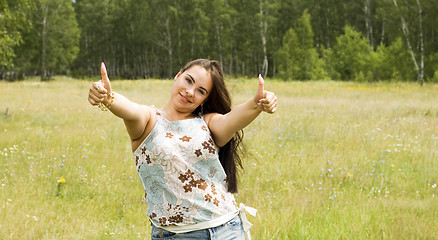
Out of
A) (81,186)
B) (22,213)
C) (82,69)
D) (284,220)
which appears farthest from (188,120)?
(82,69)

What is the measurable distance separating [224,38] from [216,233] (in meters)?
46.8

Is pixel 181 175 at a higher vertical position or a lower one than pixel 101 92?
lower

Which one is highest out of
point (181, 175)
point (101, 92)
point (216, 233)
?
point (101, 92)

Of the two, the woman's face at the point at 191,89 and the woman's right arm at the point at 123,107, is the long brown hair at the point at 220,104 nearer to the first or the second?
the woman's face at the point at 191,89

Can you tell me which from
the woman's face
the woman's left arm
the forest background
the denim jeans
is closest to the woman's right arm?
the woman's face

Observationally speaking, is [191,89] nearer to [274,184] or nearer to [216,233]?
[216,233]

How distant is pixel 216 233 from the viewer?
192 cm

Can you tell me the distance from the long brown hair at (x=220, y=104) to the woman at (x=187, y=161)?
0.17ft

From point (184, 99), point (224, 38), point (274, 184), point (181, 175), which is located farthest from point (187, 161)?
point (224, 38)

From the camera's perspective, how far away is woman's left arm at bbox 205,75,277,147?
69.4 inches

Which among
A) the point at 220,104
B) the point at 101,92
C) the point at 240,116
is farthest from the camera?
the point at 220,104

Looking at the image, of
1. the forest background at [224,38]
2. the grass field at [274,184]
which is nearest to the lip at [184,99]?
the grass field at [274,184]

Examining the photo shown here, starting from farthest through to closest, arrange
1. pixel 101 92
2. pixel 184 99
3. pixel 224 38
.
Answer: pixel 224 38
pixel 184 99
pixel 101 92

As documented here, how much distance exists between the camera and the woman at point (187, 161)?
191 cm
